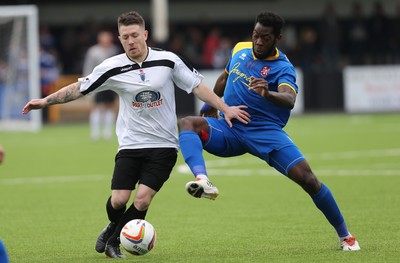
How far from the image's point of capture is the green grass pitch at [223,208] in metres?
9.29


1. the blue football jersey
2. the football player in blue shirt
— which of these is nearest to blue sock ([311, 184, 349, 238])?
the football player in blue shirt

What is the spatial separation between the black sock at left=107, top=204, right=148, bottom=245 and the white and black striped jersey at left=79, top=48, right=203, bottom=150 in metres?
0.59

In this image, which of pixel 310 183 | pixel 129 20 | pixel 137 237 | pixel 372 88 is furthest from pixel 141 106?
pixel 372 88

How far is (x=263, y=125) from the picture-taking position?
30.2 ft

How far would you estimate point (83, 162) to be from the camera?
1928cm

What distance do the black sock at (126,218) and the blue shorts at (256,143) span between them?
33.7 inches

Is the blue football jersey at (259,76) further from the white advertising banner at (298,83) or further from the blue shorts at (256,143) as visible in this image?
the white advertising banner at (298,83)

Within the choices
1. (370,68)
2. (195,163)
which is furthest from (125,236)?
(370,68)

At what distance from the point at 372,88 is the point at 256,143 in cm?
2217

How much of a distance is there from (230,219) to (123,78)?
10.9ft

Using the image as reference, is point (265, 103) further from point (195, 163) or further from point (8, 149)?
point (8, 149)

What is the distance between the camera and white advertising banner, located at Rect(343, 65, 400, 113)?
30484mm

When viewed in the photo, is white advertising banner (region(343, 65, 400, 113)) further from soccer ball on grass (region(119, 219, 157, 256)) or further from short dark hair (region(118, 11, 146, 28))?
soccer ball on grass (region(119, 219, 157, 256))

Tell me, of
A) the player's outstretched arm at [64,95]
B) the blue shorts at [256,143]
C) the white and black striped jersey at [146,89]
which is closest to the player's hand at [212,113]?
the blue shorts at [256,143]
